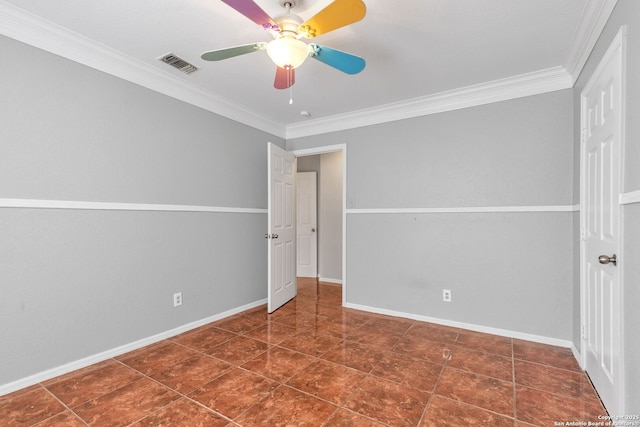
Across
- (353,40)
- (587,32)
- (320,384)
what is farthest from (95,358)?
(587,32)

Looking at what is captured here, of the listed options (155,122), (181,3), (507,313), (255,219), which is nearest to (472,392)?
(507,313)

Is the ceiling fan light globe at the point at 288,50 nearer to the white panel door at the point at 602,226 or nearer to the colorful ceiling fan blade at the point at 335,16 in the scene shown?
the colorful ceiling fan blade at the point at 335,16

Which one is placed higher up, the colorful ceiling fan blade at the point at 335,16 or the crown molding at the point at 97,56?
the crown molding at the point at 97,56

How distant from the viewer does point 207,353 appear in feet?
8.36

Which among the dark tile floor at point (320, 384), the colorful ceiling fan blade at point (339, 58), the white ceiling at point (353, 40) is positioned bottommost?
the dark tile floor at point (320, 384)

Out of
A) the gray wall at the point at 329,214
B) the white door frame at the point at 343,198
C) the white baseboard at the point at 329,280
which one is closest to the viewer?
the white door frame at the point at 343,198

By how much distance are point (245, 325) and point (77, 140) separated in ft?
7.48

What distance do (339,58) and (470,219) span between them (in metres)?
2.21

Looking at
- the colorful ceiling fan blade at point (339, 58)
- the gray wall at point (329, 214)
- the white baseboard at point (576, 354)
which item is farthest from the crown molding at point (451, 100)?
the white baseboard at point (576, 354)

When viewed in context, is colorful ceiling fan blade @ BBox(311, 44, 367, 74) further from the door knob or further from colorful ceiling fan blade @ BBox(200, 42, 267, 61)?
the door knob

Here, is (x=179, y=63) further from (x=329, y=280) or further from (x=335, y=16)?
(x=329, y=280)

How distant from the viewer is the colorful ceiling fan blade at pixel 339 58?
69.8 inches

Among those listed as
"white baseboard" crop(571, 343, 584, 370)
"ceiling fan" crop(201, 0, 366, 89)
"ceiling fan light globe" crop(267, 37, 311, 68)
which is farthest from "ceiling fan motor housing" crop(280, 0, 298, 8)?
"white baseboard" crop(571, 343, 584, 370)

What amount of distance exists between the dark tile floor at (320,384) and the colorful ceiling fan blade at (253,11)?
2216 mm
